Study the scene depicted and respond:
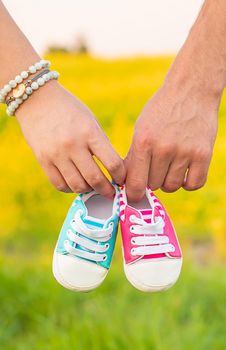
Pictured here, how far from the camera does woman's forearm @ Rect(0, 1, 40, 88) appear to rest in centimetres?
139

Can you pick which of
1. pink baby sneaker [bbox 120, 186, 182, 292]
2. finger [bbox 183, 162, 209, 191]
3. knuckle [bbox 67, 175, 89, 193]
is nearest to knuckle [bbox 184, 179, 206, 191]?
finger [bbox 183, 162, 209, 191]

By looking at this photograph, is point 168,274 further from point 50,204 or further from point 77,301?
point 50,204

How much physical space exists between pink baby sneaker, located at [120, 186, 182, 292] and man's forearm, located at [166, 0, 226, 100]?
268 mm

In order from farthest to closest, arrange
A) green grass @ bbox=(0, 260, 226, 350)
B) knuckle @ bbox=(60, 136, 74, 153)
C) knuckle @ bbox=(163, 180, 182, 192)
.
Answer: green grass @ bbox=(0, 260, 226, 350), knuckle @ bbox=(163, 180, 182, 192), knuckle @ bbox=(60, 136, 74, 153)

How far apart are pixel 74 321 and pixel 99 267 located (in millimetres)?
1300

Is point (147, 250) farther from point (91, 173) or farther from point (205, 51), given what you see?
point (205, 51)

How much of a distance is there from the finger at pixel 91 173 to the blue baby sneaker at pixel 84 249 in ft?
0.23

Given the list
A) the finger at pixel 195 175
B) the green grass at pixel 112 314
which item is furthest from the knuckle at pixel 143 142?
the green grass at pixel 112 314

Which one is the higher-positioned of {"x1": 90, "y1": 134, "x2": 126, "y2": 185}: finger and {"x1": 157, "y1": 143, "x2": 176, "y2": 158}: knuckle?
{"x1": 90, "y1": 134, "x2": 126, "y2": 185}: finger

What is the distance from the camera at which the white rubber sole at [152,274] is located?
148 cm

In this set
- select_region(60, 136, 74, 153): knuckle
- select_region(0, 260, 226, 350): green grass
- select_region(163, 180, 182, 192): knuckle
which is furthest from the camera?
select_region(0, 260, 226, 350): green grass

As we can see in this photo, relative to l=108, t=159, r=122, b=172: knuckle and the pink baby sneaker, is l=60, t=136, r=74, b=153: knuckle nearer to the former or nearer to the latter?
l=108, t=159, r=122, b=172: knuckle

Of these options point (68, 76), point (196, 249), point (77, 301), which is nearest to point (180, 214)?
point (196, 249)

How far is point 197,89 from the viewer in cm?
140
